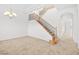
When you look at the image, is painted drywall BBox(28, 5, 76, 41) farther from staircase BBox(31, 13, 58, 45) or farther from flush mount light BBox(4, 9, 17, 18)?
flush mount light BBox(4, 9, 17, 18)

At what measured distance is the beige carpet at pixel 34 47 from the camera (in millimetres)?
2363

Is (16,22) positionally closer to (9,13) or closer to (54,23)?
(9,13)

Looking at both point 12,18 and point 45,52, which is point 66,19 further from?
point 12,18

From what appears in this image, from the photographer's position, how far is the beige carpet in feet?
7.75

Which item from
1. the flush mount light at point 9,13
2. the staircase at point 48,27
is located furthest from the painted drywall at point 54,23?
the flush mount light at point 9,13

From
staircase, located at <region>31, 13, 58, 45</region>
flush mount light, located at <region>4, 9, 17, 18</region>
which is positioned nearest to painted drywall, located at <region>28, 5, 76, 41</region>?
staircase, located at <region>31, 13, 58, 45</region>

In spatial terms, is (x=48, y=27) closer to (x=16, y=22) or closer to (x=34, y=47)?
→ (x=34, y=47)

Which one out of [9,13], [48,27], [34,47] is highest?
[9,13]

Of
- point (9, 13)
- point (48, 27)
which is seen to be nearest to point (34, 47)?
point (48, 27)

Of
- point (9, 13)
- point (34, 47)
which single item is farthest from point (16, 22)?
point (34, 47)

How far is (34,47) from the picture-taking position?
2373mm

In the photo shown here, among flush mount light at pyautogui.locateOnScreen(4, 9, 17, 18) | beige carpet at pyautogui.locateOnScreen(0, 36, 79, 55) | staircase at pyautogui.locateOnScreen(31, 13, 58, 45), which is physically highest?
flush mount light at pyautogui.locateOnScreen(4, 9, 17, 18)

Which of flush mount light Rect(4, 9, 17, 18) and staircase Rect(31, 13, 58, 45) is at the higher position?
flush mount light Rect(4, 9, 17, 18)

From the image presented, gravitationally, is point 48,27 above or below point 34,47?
above
